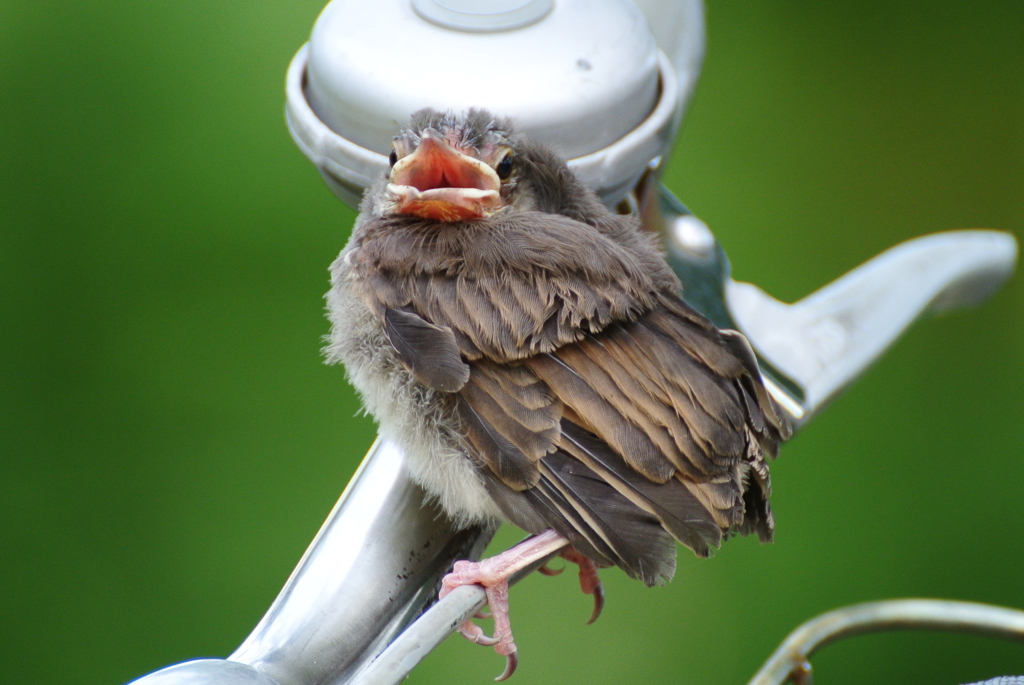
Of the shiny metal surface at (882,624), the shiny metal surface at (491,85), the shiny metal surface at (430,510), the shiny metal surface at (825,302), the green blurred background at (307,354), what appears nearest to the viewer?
the shiny metal surface at (430,510)

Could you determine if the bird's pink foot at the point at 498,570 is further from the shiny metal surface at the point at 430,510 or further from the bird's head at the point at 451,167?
the bird's head at the point at 451,167

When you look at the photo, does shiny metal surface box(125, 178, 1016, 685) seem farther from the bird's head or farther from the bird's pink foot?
the bird's head

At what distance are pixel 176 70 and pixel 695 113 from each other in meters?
1.07

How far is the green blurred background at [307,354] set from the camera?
2.07 metres

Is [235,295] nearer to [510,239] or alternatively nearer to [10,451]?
[10,451]

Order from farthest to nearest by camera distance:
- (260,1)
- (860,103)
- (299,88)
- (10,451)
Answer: (860,103) < (10,451) < (260,1) < (299,88)

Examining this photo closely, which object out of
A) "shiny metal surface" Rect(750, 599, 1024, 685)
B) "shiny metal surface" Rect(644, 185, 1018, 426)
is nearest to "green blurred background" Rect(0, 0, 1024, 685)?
"shiny metal surface" Rect(644, 185, 1018, 426)

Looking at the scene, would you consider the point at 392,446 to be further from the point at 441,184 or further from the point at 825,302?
the point at 825,302

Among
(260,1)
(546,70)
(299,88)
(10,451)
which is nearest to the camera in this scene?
(546,70)

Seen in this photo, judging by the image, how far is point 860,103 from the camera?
7.67 ft

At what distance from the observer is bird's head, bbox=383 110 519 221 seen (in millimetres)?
913

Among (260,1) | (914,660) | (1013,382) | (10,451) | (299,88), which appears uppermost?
(299,88)

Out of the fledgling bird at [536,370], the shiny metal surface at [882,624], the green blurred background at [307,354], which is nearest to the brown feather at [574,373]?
the fledgling bird at [536,370]

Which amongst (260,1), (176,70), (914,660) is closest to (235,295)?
(176,70)
